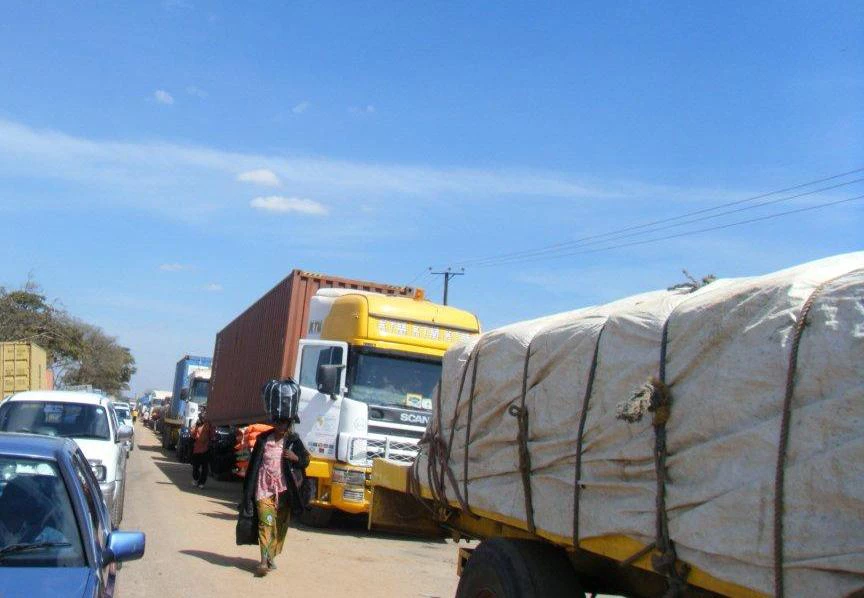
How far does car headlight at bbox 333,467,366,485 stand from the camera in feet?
42.9

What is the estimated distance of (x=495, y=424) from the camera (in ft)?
17.4

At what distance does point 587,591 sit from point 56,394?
368 inches

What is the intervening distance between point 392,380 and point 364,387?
1.44 ft

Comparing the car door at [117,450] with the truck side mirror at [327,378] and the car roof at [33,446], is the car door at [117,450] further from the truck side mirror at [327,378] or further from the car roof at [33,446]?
the car roof at [33,446]

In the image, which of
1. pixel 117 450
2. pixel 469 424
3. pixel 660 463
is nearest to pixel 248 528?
pixel 117 450

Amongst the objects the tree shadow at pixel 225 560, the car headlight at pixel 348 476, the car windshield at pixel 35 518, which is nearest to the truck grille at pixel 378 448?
the car headlight at pixel 348 476

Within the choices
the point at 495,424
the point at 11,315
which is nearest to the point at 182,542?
the point at 495,424

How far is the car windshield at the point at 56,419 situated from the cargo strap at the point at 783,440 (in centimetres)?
1034

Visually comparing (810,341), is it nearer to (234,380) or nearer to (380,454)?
(380,454)

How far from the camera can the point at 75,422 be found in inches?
478

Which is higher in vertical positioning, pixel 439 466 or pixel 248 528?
pixel 439 466

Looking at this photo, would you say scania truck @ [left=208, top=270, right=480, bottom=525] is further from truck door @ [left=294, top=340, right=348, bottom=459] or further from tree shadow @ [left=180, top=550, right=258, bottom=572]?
tree shadow @ [left=180, top=550, right=258, bottom=572]

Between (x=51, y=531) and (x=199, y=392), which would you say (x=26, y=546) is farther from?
(x=199, y=392)

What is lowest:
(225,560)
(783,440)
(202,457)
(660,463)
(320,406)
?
(225,560)
